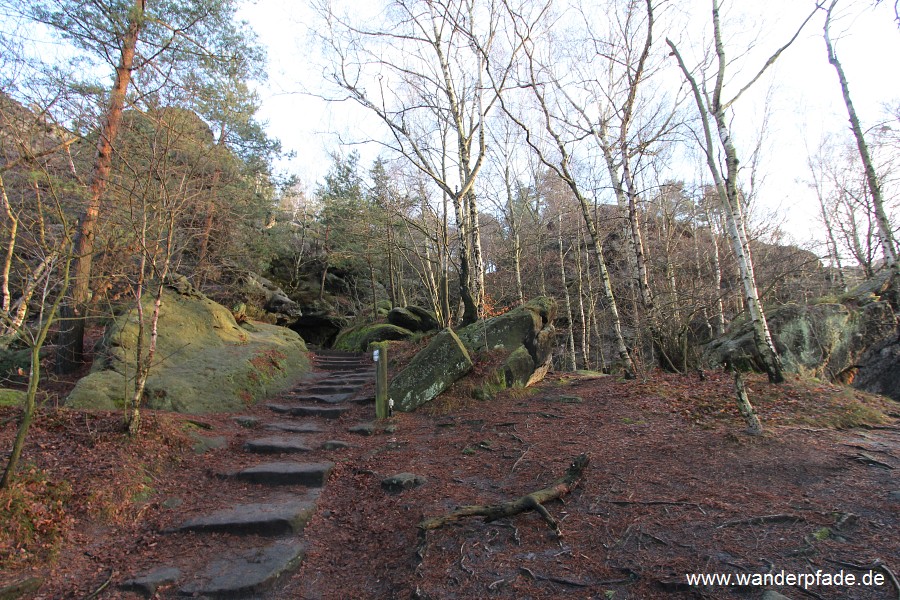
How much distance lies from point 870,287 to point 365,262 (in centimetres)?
2110

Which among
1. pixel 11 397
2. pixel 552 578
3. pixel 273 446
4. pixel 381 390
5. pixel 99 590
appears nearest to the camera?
pixel 552 578

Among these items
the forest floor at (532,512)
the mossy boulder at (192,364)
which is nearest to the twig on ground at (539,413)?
the forest floor at (532,512)

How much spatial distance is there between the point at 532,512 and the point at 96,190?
7.75 metres

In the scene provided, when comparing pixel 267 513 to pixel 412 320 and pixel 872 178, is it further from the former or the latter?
pixel 872 178

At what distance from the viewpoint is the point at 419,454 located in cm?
554

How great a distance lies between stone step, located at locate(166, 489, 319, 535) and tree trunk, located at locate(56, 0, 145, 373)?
4100mm

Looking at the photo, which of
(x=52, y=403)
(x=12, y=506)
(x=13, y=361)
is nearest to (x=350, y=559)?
(x=12, y=506)

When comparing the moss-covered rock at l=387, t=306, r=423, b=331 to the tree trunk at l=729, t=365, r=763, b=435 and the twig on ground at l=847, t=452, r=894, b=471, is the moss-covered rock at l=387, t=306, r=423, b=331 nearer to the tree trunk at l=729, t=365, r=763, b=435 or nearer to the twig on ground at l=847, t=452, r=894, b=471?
the tree trunk at l=729, t=365, r=763, b=435

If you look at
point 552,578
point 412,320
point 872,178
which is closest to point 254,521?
point 552,578

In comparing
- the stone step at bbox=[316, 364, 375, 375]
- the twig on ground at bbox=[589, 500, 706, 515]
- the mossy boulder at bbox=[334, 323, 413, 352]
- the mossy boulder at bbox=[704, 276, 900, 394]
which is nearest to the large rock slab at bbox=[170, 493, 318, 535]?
the twig on ground at bbox=[589, 500, 706, 515]

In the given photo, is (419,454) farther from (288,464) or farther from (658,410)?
(658,410)

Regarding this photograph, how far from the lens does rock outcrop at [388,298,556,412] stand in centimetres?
766

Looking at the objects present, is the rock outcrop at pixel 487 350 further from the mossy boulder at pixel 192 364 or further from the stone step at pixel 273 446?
the mossy boulder at pixel 192 364

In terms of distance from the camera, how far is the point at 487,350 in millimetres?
8711
